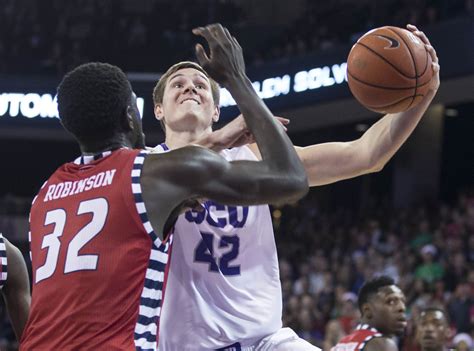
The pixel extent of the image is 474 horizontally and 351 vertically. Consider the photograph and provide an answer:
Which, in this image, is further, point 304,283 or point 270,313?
point 304,283

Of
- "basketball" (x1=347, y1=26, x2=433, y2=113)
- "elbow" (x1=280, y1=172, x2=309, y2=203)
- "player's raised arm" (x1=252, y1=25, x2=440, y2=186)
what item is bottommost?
"elbow" (x1=280, y1=172, x2=309, y2=203)

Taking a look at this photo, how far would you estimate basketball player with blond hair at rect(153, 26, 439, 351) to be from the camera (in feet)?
13.7

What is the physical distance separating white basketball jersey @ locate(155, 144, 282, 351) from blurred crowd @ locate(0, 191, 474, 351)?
559 cm

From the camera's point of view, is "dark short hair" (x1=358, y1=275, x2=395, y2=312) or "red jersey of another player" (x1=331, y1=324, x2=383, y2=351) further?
"dark short hair" (x1=358, y1=275, x2=395, y2=312)

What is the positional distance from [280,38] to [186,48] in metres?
1.83

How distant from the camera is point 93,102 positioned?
2889 mm

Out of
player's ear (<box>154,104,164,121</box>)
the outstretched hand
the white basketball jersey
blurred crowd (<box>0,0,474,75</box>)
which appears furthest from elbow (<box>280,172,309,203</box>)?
blurred crowd (<box>0,0,474,75</box>)

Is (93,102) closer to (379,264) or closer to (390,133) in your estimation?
(390,133)

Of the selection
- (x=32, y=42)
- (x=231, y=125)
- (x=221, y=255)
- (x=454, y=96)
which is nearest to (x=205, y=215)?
(x=221, y=255)

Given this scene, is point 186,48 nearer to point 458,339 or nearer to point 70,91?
point 458,339

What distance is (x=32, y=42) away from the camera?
62.5 ft

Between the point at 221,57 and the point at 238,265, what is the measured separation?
150cm

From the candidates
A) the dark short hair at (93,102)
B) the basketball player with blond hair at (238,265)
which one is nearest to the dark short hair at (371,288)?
the basketball player with blond hair at (238,265)

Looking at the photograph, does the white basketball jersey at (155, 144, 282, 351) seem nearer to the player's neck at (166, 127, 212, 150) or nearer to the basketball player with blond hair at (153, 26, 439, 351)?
the basketball player with blond hair at (153, 26, 439, 351)
